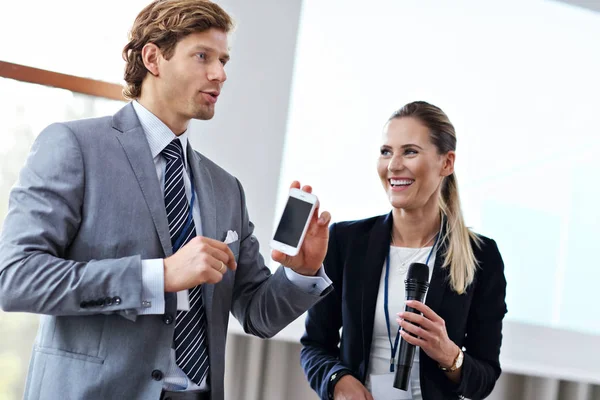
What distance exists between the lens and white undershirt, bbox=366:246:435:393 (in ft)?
7.64

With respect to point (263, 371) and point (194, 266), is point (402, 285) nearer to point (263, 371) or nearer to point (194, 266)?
point (194, 266)

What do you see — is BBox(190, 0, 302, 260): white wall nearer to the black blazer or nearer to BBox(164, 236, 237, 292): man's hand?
the black blazer

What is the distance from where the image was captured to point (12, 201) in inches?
65.1

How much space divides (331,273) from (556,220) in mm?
1688

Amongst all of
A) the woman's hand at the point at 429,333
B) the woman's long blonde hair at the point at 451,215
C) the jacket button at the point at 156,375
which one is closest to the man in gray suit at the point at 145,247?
the jacket button at the point at 156,375

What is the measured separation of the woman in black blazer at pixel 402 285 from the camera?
7.55 ft

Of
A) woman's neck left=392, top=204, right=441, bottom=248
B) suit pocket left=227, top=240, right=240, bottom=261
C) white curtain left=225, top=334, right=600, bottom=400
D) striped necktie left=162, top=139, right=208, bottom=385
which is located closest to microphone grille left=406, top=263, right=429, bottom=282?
woman's neck left=392, top=204, right=441, bottom=248

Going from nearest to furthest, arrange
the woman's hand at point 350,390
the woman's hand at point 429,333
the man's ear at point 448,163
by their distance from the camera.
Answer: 1. the woman's hand at point 429,333
2. the woman's hand at point 350,390
3. the man's ear at point 448,163

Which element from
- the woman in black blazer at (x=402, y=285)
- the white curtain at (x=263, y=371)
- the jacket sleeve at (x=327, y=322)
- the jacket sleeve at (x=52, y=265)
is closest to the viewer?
the jacket sleeve at (x=52, y=265)

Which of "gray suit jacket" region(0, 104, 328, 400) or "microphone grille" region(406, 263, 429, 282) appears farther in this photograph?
"microphone grille" region(406, 263, 429, 282)

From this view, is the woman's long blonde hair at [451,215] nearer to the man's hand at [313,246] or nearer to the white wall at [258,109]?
the man's hand at [313,246]

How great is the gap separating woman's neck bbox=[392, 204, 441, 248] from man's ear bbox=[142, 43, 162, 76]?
1.08m

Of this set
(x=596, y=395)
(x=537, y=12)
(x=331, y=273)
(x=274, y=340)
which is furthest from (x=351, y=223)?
(x=596, y=395)

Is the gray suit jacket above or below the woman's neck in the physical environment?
below
